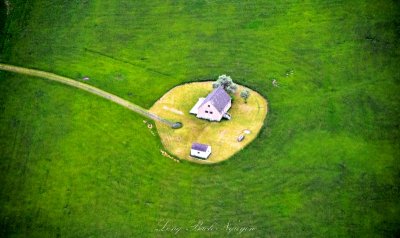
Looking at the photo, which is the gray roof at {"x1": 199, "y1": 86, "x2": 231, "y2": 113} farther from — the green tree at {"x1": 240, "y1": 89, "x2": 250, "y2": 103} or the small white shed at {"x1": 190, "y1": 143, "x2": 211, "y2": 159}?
the small white shed at {"x1": 190, "y1": 143, "x2": 211, "y2": 159}

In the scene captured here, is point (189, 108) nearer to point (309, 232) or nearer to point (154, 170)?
point (154, 170)

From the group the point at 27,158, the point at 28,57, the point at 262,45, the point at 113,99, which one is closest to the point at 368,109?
the point at 262,45

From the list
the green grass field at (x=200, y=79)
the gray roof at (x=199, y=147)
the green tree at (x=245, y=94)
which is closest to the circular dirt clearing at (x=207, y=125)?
the green tree at (x=245, y=94)

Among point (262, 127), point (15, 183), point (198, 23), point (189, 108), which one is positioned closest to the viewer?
point (15, 183)

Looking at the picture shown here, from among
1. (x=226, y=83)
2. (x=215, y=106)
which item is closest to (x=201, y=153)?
(x=215, y=106)

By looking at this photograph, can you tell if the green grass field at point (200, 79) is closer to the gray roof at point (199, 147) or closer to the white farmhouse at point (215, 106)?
the gray roof at point (199, 147)

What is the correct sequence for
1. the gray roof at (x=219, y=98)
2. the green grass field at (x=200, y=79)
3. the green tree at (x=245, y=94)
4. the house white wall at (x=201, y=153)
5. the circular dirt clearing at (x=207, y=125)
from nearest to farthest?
the green grass field at (x=200, y=79) < the house white wall at (x=201, y=153) < the circular dirt clearing at (x=207, y=125) < the gray roof at (x=219, y=98) < the green tree at (x=245, y=94)
